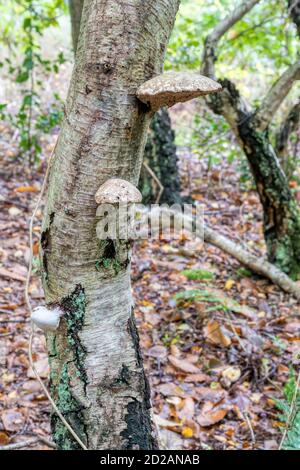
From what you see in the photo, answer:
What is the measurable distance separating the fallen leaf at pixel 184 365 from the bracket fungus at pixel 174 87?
2259 mm

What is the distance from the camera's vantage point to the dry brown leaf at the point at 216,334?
3.34 m

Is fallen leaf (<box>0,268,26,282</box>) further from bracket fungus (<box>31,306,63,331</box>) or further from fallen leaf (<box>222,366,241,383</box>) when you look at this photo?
bracket fungus (<box>31,306,63,331</box>)

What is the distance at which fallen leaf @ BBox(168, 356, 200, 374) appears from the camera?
3.12 metres

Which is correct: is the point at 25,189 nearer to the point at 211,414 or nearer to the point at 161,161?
the point at 161,161

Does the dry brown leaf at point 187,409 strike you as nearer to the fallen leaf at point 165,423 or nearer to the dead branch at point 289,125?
the fallen leaf at point 165,423

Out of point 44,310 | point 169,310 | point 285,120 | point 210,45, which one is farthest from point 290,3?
point 44,310

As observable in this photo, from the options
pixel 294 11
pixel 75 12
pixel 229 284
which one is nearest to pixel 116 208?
pixel 229 284

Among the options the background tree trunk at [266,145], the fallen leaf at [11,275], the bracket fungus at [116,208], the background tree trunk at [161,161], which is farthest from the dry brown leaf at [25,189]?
the bracket fungus at [116,208]

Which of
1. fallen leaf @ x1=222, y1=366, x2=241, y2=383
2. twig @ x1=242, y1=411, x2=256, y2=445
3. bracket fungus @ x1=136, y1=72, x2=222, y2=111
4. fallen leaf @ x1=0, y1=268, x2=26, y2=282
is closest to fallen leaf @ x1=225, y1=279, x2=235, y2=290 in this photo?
fallen leaf @ x1=222, y1=366, x2=241, y2=383

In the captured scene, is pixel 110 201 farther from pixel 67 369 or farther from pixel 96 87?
pixel 67 369

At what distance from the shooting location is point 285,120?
15.6ft

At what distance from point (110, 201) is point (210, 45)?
3.26 meters

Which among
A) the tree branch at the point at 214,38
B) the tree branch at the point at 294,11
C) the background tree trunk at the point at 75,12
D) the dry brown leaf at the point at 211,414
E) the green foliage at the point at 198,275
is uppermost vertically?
the background tree trunk at the point at 75,12

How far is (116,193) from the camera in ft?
4.26
